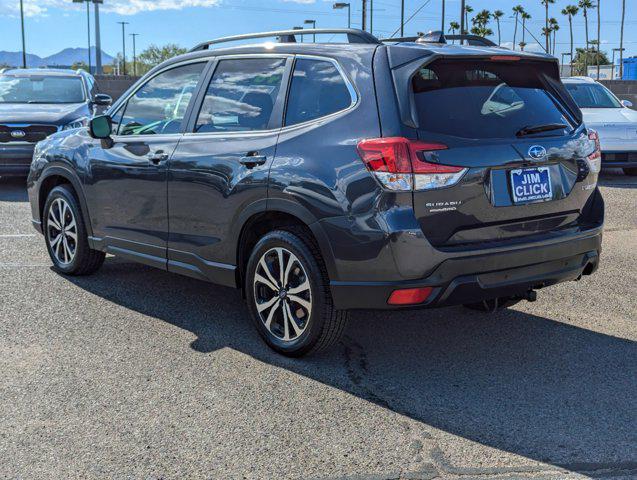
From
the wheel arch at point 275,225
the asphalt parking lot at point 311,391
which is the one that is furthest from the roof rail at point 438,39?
the asphalt parking lot at point 311,391

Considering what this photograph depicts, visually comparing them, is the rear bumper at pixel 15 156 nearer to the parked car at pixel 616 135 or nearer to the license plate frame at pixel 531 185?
the parked car at pixel 616 135

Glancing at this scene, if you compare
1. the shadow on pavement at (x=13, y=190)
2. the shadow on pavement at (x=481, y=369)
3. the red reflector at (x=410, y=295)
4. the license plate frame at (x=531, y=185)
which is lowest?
the shadow on pavement at (x=13, y=190)

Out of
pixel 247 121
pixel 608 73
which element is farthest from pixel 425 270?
pixel 608 73

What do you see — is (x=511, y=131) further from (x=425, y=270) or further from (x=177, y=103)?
(x=177, y=103)

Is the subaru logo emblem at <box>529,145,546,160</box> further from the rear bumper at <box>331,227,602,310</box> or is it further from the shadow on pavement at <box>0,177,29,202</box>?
the shadow on pavement at <box>0,177,29,202</box>

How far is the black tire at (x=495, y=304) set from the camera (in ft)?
17.5

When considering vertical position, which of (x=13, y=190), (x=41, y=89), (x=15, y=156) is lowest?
(x=13, y=190)

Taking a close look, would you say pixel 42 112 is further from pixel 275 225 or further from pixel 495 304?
pixel 495 304

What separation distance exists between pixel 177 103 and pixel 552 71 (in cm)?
246

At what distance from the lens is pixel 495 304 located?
17.0 ft

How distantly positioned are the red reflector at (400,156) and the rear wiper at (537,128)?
0.58 metres

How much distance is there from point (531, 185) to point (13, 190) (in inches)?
398

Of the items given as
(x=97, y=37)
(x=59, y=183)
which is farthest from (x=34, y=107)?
(x=97, y=37)

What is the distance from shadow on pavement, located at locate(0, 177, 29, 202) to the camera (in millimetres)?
11859
